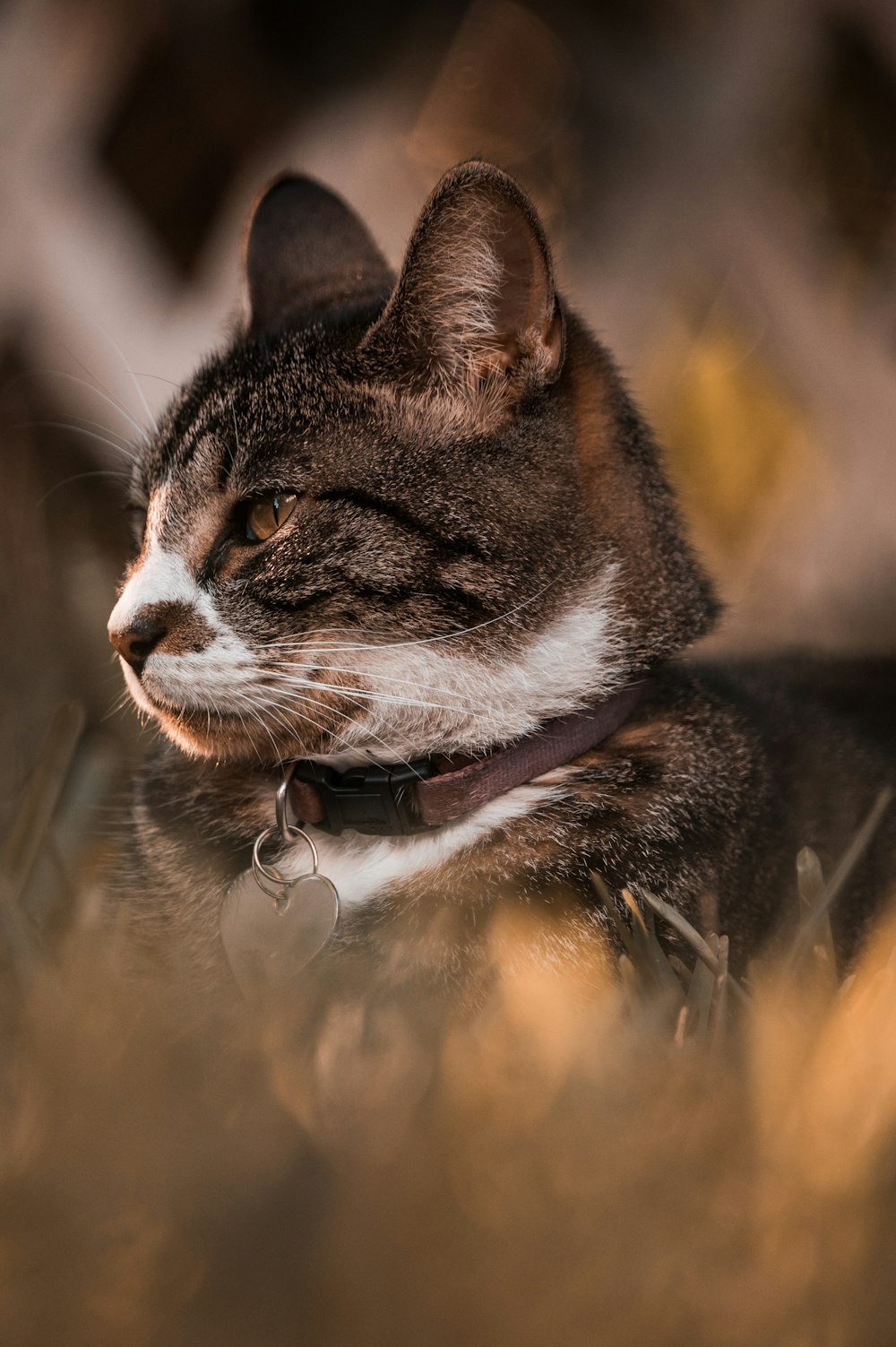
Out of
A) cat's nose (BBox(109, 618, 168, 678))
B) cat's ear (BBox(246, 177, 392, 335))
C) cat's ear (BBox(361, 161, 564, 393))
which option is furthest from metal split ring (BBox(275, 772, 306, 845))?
cat's ear (BBox(246, 177, 392, 335))

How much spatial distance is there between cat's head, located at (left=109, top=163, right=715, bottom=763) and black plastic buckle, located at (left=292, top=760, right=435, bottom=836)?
2cm

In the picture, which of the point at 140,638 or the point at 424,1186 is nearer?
the point at 424,1186

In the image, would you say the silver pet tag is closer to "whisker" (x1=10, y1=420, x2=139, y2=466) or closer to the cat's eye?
the cat's eye

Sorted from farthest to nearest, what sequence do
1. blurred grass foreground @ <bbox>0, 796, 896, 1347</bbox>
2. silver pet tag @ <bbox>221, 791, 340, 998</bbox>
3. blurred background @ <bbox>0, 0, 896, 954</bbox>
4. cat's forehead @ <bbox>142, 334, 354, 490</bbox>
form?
blurred background @ <bbox>0, 0, 896, 954</bbox>, cat's forehead @ <bbox>142, 334, 354, 490</bbox>, silver pet tag @ <bbox>221, 791, 340, 998</bbox>, blurred grass foreground @ <bbox>0, 796, 896, 1347</bbox>

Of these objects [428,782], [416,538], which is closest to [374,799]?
[428,782]

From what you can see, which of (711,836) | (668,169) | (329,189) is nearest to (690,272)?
(668,169)

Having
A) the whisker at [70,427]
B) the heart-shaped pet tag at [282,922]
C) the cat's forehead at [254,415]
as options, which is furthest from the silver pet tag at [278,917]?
the whisker at [70,427]

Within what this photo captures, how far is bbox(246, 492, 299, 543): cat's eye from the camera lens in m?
0.70

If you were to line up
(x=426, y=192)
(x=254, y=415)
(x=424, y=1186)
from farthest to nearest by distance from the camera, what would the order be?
(x=426, y=192)
(x=254, y=415)
(x=424, y=1186)

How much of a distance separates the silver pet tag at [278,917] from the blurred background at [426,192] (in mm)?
135

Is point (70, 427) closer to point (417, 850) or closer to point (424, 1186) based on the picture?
point (417, 850)

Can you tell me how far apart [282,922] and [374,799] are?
11 centimetres

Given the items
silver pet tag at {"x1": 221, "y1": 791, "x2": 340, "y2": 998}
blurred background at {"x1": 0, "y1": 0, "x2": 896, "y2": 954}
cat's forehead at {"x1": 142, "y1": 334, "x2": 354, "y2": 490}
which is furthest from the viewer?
blurred background at {"x1": 0, "y1": 0, "x2": 896, "y2": 954}

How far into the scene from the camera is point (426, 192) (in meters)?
0.96
